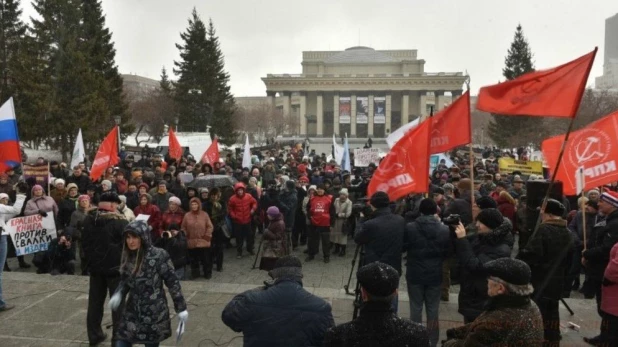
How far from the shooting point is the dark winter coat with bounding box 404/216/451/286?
4.82m

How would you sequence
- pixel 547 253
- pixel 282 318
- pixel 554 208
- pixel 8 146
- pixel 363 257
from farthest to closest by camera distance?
1. pixel 8 146
2. pixel 363 257
3. pixel 554 208
4. pixel 547 253
5. pixel 282 318

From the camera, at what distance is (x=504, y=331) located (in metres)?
2.51

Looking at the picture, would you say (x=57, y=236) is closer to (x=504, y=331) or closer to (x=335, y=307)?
(x=335, y=307)

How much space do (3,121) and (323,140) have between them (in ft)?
212

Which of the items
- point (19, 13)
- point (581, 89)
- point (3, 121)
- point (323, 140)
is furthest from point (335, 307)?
point (323, 140)

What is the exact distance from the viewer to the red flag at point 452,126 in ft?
19.2

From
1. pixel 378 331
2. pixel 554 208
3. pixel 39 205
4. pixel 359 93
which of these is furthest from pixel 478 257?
pixel 359 93

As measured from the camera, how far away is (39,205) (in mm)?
7996

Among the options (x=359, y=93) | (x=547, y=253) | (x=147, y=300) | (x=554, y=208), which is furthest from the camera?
(x=359, y=93)

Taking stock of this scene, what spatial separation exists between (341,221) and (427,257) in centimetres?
464

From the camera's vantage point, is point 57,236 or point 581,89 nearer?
point 581,89

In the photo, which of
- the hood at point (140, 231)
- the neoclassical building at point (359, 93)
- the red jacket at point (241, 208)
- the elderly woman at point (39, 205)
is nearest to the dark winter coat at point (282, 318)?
the hood at point (140, 231)

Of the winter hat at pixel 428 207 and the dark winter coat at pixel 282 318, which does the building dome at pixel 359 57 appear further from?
the dark winter coat at pixel 282 318

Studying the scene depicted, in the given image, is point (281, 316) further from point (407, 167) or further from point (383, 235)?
point (407, 167)
